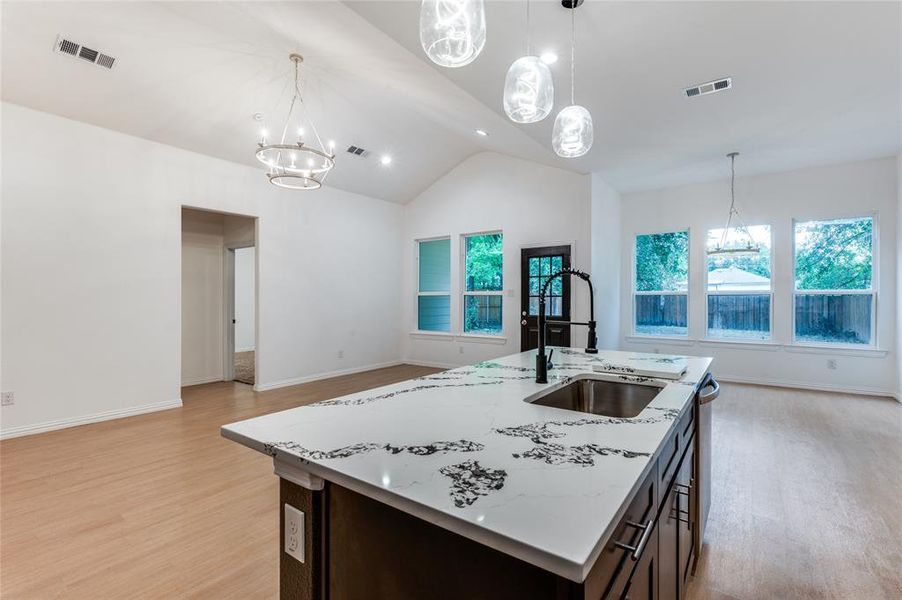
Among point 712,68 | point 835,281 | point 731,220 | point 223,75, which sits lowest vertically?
point 835,281

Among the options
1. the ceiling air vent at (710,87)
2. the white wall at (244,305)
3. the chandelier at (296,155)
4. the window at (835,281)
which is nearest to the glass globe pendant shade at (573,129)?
the ceiling air vent at (710,87)

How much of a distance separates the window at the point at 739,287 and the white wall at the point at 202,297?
7.51m

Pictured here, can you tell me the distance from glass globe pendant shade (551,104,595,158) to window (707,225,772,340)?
4569mm

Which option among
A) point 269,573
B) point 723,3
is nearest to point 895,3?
point 723,3

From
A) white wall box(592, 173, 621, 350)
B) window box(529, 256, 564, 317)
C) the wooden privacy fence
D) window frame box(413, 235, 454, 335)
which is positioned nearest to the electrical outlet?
white wall box(592, 173, 621, 350)

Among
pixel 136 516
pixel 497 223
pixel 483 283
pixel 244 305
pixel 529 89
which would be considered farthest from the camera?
pixel 244 305

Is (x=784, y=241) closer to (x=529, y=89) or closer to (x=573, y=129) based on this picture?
(x=573, y=129)

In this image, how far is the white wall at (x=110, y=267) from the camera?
366 centimetres

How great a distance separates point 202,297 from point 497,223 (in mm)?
4725

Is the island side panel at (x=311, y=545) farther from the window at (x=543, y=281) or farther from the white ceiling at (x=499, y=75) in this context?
the window at (x=543, y=281)

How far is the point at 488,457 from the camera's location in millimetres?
949

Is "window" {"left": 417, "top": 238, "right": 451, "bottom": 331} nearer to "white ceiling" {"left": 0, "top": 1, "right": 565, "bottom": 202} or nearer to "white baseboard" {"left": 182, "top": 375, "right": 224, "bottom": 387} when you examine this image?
"white ceiling" {"left": 0, "top": 1, "right": 565, "bottom": 202}

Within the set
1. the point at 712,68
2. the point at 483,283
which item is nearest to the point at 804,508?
the point at 712,68

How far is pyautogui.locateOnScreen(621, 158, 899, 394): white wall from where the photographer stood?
4930 mm
